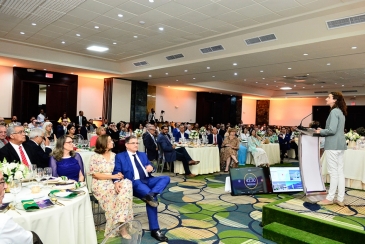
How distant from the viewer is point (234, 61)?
1039 centimetres

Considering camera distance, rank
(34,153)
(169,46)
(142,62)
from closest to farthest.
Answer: (34,153)
(169,46)
(142,62)

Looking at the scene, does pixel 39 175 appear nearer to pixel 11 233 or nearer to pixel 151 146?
pixel 11 233

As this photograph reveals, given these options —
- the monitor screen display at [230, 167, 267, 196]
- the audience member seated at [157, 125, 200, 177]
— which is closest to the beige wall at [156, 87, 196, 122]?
the audience member seated at [157, 125, 200, 177]

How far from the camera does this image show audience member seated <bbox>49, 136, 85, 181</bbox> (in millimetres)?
3492

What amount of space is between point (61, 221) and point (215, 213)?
269 cm

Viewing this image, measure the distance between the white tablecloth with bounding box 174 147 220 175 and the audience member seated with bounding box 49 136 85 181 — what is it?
3721mm

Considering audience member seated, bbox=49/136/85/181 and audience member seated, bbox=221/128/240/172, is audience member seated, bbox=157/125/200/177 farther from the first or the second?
audience member seated, bbox=49/136/85/181

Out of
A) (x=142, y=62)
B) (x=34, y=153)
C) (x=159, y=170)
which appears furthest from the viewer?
(x=142, y=62)

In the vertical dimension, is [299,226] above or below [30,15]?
below

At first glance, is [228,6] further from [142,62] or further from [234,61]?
[142,62]

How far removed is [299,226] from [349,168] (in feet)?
11.1

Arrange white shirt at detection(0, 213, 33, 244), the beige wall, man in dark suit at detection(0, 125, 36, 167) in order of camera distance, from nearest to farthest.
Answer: white shirt at detection(0, 213, 33, 244)
man in dark suit at detection(0, 125, 36, 167)
the beige wall

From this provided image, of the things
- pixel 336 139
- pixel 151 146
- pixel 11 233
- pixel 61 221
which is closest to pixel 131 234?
pixel 11 233

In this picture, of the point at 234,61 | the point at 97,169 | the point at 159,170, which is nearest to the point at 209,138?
the point at 159,170
